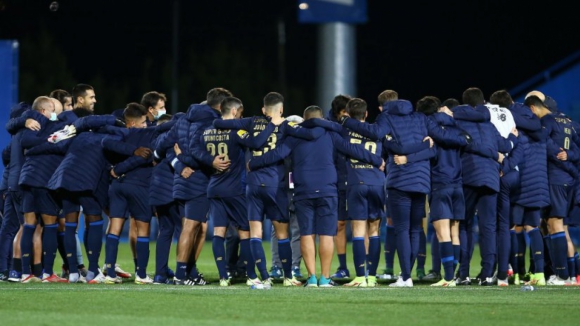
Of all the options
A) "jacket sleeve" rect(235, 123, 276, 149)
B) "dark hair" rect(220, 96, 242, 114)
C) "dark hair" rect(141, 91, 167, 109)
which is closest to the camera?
"jacket sleeve" rect(235, 123, 276, 149)

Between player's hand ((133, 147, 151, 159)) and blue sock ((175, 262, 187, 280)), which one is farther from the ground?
player's hand ((133, 147, 151, 159))

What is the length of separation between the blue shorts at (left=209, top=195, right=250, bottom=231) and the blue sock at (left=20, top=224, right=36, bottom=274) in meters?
2.44

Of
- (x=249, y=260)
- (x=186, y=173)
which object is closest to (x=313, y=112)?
(x=186, y=173)

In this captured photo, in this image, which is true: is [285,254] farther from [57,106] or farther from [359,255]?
[57,106]

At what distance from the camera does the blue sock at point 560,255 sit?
1450 centimetres

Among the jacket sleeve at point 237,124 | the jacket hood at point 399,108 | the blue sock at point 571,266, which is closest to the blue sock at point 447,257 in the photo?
the jacket hood at point 399,108

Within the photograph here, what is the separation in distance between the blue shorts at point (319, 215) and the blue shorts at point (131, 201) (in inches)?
79.9

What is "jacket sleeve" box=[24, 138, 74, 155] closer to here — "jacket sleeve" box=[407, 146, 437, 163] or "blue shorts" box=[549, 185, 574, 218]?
"jacket sleeve" box=[407, 146, 437, 163]

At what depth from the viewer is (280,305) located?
1138cm

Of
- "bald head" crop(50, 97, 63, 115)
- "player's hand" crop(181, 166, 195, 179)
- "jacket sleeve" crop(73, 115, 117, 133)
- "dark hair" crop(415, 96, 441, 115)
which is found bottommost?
"player's hand" crop(181, 166, 195, 179)

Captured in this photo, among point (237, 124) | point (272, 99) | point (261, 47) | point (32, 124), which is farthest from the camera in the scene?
point (261, 47)

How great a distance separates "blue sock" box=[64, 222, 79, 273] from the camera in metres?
14.5

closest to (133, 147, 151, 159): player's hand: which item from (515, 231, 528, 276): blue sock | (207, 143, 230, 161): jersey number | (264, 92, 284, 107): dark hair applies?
(207, 143, 230, 161): jersey number

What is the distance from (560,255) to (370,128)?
114 inches
